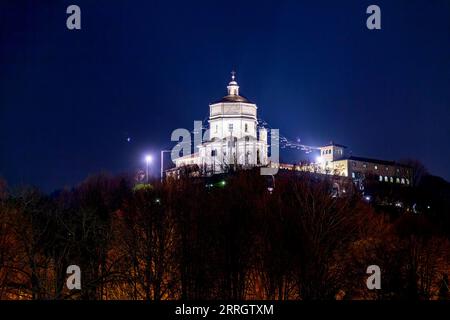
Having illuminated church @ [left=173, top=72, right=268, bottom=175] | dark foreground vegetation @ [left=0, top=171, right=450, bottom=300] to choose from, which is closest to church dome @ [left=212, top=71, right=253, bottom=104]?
illuminated church @ [left=173, top=72, right=268, bottom=175]

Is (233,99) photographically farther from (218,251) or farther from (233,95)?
(218,251)

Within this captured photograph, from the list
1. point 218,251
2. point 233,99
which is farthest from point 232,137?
point 218,251

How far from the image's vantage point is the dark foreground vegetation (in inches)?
1147

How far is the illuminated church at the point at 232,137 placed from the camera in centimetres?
8425

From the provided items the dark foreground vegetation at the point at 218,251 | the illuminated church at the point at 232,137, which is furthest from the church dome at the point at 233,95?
the dark foreground vegetation at the point at 218,251

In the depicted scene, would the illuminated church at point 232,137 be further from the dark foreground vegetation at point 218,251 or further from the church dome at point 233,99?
the dark foreground vegetation at point 218,251

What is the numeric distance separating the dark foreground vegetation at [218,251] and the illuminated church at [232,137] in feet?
138

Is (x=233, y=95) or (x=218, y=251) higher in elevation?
(x=233, y=95)

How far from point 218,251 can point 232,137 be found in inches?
2024

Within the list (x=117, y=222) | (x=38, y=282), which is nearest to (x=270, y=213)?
(x=117, y=222)

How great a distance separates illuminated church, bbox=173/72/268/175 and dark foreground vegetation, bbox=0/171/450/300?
41.9m

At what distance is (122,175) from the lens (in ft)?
266

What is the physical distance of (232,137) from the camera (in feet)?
278

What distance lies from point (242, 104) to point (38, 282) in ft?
219
